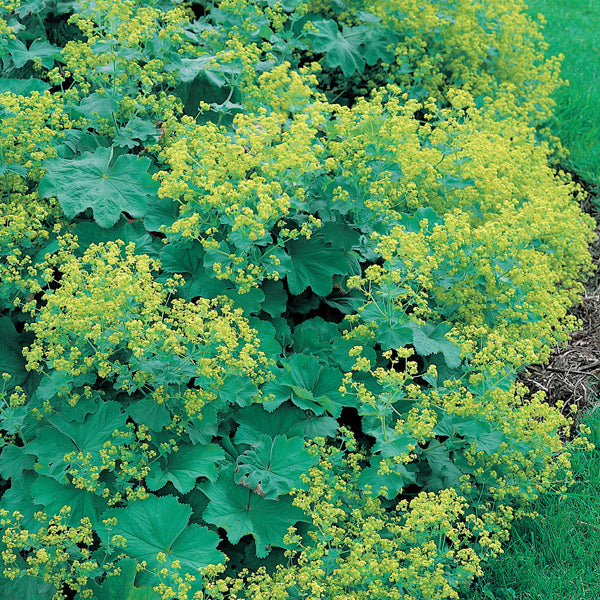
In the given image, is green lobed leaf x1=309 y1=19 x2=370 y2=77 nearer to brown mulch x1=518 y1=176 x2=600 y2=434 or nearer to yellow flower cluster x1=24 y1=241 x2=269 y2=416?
brown mulch x1=518 y1=176 x2=600 y2=434

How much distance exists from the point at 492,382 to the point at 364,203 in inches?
41.8

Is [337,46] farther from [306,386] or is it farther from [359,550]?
[359,550]

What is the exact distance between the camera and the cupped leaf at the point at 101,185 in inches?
119

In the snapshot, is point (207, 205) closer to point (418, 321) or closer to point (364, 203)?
point (364, 203)

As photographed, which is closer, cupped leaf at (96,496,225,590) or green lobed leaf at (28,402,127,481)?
cupped leaf at (96,496,225,590)

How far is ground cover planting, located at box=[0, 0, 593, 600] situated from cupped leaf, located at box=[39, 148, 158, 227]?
0.01 metres

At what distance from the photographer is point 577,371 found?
4.09 m

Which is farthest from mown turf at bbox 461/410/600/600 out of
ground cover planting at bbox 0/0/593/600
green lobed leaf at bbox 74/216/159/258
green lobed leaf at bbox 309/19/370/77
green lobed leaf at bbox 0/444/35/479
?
green lobed leaf at bbox 309/19/370/77

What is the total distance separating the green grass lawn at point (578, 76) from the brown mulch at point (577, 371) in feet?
4.74

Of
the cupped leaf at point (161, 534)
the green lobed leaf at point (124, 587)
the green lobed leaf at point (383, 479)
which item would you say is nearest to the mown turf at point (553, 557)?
the green lobed leaf at point (383, 479)

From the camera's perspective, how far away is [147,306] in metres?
2.50

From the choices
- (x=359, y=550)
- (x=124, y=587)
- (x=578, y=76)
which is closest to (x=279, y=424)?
(x=359, y=550)

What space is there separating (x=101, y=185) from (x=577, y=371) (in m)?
3.03

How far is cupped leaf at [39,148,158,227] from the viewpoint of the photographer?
3.03 metres
